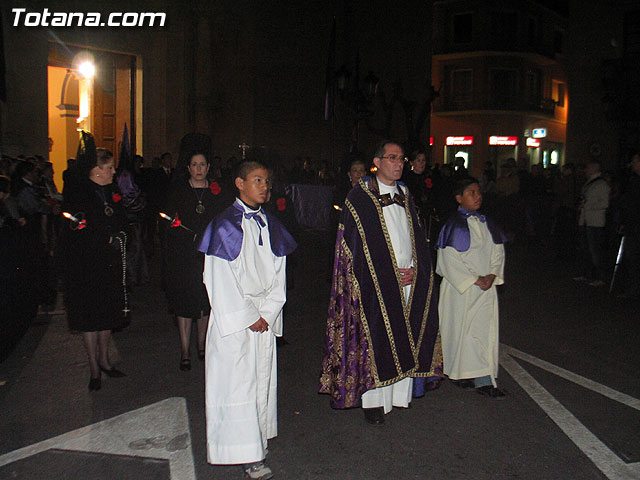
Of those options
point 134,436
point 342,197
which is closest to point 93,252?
point 134,436

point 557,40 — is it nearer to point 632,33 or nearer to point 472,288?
point 632,33

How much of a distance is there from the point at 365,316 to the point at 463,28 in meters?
41.6

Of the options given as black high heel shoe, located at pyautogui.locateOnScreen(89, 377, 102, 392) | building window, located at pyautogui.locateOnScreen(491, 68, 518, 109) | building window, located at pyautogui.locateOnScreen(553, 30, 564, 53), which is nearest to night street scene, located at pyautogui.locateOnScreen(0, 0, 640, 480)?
black high heel shoe, located at pyautogui.locateOnScreen(89, 377, 102, 392)

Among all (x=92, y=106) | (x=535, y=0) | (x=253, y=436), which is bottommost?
(x=253, y=436)

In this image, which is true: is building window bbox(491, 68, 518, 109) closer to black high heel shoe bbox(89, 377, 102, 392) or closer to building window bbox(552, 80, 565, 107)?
building window bbox(552, 80, 565, 107)

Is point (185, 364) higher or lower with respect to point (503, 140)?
lower

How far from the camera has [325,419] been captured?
4.76 meters

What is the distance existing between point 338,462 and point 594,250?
817cm

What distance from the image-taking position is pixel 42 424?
4.60m

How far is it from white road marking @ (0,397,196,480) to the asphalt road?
0.01 meters

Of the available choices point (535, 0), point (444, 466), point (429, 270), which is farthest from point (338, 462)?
point (535, 0)

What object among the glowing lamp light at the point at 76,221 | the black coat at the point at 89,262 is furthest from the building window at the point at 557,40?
the glowing lamp light at the point at 76,221

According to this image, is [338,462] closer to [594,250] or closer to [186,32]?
[594,250]

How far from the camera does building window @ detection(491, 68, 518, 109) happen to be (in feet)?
137
